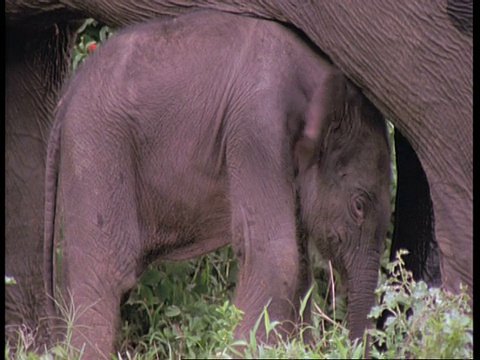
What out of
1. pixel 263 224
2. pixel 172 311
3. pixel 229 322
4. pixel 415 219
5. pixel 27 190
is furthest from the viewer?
pixel 27 190

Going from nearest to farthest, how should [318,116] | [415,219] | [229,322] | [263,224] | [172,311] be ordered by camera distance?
[229,322], [263,224], [318,116], [415,219], [172,311]

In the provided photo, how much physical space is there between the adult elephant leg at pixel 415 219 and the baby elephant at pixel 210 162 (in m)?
0.18

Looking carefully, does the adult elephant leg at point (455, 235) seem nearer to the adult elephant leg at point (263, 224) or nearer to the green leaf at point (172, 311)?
the adult elephant leg at point (263, 224)

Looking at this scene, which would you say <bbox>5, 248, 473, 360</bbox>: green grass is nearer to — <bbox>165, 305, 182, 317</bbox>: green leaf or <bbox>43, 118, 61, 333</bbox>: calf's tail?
<bbox>165, 305, 182, 317</bbox>: green leaf

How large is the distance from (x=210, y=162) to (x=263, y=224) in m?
0.28

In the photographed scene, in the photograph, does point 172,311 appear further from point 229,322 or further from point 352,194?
point 229,322

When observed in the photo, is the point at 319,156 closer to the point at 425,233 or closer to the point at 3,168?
the point at 425,233

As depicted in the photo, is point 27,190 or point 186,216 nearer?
point 186,216

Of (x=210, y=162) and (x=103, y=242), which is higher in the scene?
(x=210, y=162)

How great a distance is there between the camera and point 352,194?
4320mm

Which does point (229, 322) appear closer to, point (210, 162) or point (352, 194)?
point (210, 162)

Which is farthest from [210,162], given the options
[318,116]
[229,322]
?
[229,322]

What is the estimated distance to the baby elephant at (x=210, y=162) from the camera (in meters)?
4.09

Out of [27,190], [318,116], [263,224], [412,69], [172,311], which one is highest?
[412,69]
